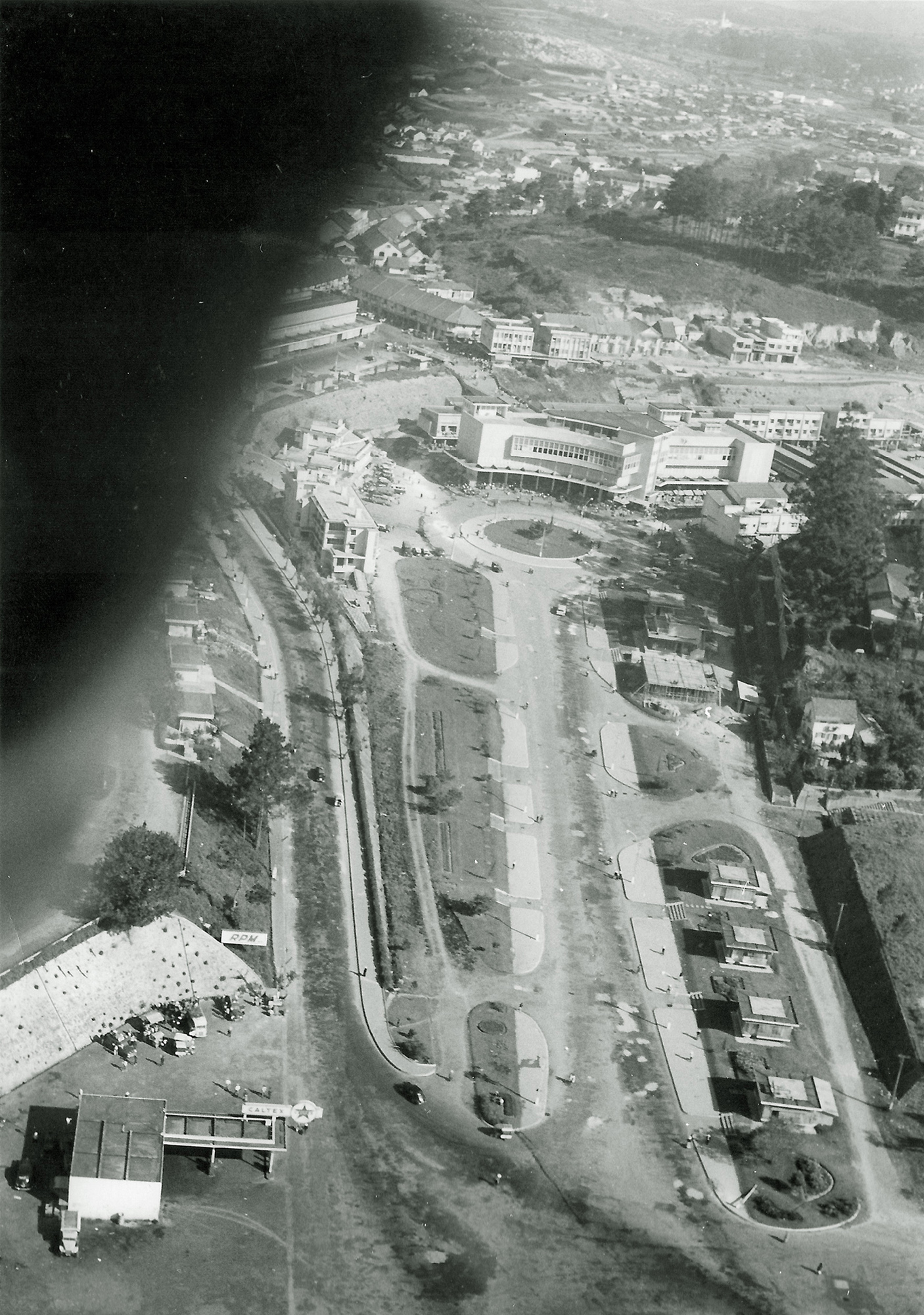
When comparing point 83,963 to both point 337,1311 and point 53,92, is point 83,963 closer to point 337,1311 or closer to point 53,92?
point 337,1311

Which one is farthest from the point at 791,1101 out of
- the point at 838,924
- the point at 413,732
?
the point at 413,732

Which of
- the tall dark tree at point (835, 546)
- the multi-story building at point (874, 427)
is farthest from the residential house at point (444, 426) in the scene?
the multi-story building at point (874, 427)

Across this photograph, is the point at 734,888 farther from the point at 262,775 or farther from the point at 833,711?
the point at 262,775

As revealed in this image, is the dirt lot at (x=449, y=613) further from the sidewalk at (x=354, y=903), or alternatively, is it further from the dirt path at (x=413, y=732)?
the sidewalk at (x=354, y=903)

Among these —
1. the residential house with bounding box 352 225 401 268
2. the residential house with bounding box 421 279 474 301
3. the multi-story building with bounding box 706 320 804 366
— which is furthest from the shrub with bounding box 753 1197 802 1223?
the residential house with bounding box 352 225 401 268

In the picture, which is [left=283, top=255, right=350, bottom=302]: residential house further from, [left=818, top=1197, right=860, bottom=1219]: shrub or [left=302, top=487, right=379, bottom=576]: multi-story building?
[left=818, top=1197, right=860, bottom=1219]: shrub

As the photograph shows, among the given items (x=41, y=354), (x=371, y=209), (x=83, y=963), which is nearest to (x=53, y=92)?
(x=41, y=354)
